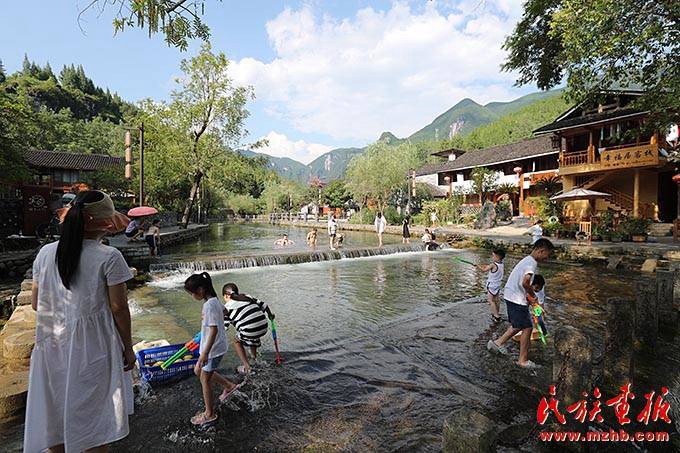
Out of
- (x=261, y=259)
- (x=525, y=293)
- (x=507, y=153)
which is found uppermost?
(x=507, y=153)

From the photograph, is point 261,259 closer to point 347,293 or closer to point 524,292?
point 347,293

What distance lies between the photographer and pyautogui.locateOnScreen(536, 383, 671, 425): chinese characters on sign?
3479 millimetres

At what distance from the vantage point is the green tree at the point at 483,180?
32.2m

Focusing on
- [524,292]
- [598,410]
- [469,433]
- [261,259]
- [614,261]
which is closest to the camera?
[469,433]

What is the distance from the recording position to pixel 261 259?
1537 centimetres

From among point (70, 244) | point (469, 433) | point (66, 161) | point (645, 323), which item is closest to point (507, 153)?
point (645, 323)

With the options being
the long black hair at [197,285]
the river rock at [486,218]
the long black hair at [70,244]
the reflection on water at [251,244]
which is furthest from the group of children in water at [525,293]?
the river rock at [486,218]

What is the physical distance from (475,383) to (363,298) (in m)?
5.33

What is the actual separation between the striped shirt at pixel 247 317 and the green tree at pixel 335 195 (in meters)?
47.7

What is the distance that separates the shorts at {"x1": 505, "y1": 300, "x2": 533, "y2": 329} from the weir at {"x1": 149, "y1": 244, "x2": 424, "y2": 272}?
37.8 feet

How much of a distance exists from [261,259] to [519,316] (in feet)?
38.4

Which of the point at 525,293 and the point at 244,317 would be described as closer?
the point at 244,317

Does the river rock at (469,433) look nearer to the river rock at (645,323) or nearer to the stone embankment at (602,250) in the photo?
the river rock at (645,323)

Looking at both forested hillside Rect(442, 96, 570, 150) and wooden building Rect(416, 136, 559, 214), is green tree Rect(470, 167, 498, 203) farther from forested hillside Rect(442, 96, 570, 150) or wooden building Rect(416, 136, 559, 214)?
forested hillside Rect(442, 96, 570, 150)
